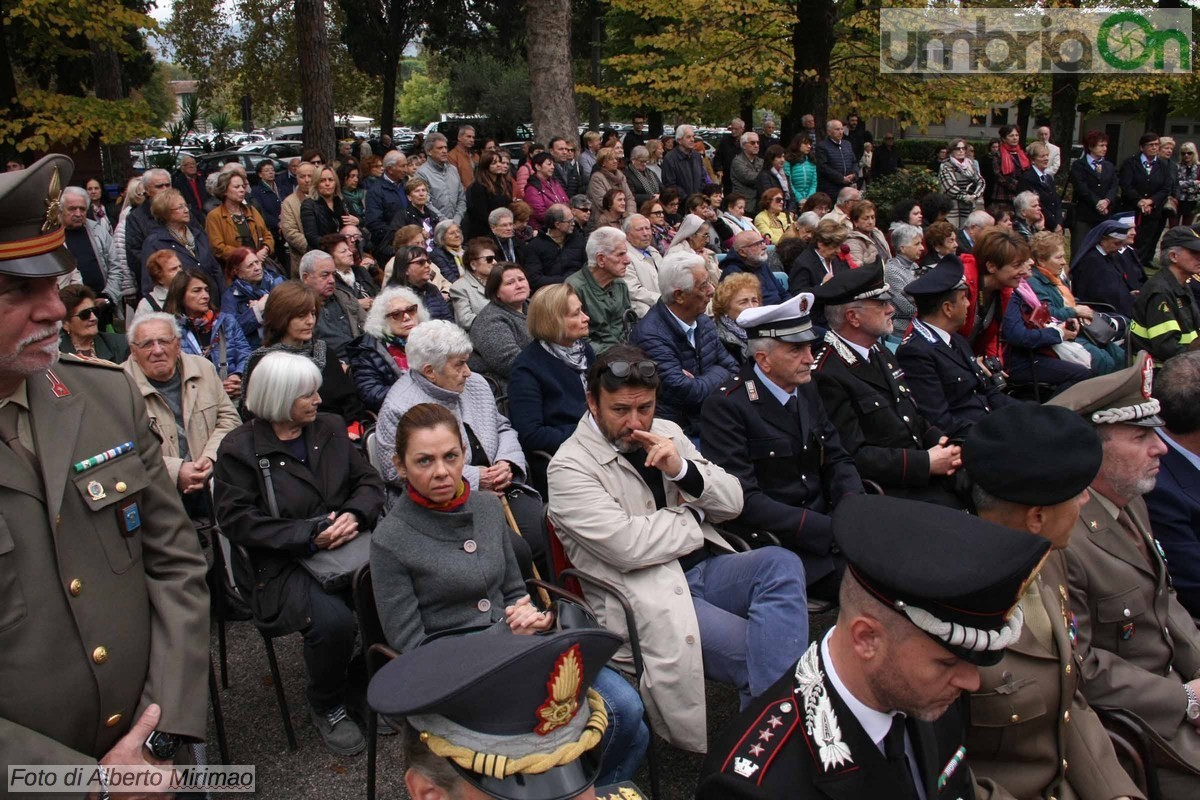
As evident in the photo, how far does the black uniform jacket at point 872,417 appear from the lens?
4672 millimetres

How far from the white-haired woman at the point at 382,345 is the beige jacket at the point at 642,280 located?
2.51m

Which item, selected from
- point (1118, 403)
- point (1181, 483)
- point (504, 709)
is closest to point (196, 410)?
point (504, 709)

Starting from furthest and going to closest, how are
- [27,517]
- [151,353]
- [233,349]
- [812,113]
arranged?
1. [812,113]
2. [233,349]
3. [151,353]
4. [27,517]

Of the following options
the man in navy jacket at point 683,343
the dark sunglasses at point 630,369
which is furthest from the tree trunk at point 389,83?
the dark sunglasses at point 630,369

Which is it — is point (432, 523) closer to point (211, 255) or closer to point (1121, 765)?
point (1121, 765)

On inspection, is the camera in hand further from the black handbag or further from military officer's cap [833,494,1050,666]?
military officer's cap [833,494,1050,666]

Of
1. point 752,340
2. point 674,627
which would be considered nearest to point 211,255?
point 752,340

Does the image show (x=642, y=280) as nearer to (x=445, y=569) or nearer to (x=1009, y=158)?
(x=445, y=569)

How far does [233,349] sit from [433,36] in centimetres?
3152

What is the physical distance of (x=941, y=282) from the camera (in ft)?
17.8

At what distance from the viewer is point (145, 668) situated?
7.93 ft

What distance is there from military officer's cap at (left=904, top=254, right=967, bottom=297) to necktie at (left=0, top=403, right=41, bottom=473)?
4.55 m

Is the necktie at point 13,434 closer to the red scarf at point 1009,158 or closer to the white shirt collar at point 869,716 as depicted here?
the white shirt collar at point 869,716

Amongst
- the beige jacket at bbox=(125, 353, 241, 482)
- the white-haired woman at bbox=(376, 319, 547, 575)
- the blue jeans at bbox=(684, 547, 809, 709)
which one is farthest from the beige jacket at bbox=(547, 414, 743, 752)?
the beige jacket at bbox=(125, 353, 241, 482)
